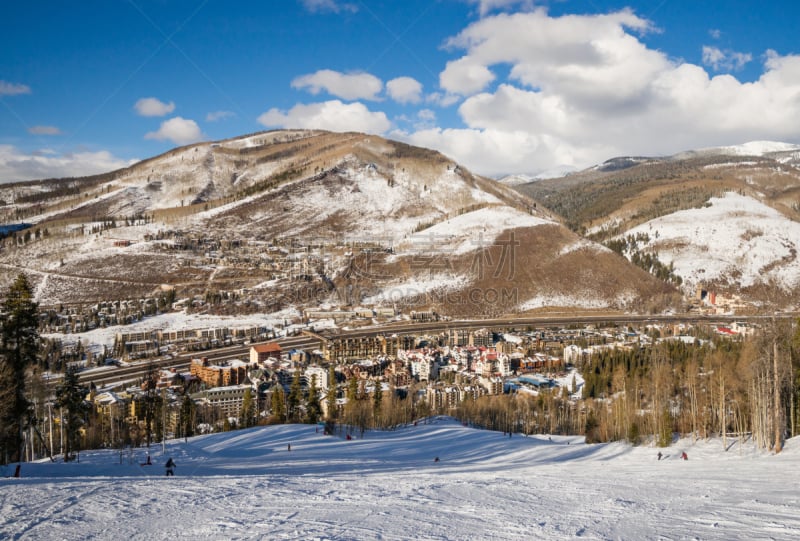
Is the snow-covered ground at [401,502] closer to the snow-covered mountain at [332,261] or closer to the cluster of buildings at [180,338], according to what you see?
the cluster of buildings at [180,338]

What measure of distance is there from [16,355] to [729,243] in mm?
164805

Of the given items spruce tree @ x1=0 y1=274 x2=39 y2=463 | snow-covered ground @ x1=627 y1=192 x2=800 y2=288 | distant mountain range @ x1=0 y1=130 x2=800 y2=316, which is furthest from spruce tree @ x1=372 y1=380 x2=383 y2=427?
snow-covered ground @ x1=627 y1=192 x2=800 y2=288

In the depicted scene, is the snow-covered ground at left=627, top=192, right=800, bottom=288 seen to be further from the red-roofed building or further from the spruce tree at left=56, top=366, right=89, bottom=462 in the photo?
the spruce tree at left=56, top=366, right=89, bottom=462

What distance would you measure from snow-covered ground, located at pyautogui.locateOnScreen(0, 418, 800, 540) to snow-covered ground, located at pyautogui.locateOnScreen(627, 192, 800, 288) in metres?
129

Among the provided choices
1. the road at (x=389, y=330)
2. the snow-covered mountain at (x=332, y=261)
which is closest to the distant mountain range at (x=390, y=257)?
the snow-covered mountain at (x=332, y=261)

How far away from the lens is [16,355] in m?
Answer: 19.7

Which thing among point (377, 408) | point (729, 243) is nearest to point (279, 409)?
point (377, 408)

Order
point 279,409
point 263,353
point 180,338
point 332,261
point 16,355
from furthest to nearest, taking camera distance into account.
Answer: point 332,261, point 180,338, point 263,353, point 279,409, point 16,355

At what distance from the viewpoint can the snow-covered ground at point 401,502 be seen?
29.4 ft

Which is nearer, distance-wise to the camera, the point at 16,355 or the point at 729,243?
the point at 16,355

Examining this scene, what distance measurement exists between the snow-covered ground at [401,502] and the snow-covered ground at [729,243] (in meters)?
129

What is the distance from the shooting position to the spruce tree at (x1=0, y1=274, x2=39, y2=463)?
18984mm

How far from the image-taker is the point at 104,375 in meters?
55.6

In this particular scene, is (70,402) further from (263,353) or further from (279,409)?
(263,353)
